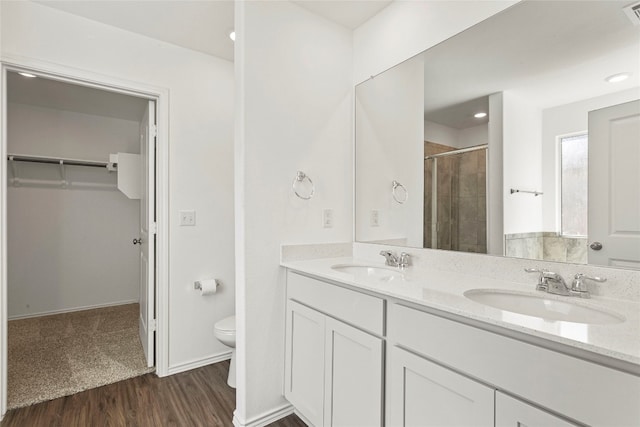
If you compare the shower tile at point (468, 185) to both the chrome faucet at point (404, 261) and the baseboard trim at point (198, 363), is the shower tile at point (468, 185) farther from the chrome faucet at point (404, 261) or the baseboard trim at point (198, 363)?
the baseboard trim at point (198, 363)

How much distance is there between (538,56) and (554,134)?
35 cm

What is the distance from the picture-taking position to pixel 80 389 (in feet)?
7.01

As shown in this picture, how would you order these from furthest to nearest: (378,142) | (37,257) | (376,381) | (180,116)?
(37,257) < (180,116) < (378,142) < (376,381)

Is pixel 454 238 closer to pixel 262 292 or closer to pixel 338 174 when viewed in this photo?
pixel 338 174

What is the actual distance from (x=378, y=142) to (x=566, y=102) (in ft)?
3.31

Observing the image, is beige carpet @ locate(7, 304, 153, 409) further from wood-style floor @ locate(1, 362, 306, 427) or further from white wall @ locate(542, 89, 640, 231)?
white wall @ locate(542, 89, 640, 231)

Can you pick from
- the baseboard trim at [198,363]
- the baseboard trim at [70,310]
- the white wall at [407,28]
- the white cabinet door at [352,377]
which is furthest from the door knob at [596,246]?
the baseboard trim at [70,310]

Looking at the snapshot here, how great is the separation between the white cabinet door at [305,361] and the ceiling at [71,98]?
2.47 m

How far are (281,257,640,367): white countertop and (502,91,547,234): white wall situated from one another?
0.28 metres

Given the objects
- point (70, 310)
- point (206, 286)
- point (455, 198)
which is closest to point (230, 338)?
point (206, 286)

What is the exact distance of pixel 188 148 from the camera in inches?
95.3

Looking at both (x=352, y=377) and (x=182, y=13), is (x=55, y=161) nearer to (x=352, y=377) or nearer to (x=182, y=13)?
(x=182, y=13)

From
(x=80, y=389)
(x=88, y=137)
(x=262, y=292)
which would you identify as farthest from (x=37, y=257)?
(x=262, y=292)

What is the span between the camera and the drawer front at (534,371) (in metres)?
0.71
